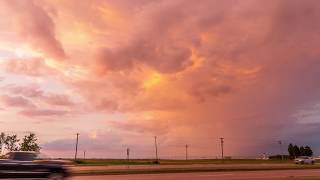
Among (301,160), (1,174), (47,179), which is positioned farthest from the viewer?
(301,160)

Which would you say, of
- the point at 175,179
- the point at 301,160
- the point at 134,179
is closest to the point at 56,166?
the point at 134,179

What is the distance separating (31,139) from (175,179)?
9227cm

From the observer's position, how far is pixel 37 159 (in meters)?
26.1

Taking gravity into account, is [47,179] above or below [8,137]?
below

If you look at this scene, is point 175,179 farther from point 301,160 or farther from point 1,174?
point 301,160

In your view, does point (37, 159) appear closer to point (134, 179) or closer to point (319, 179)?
point (134, 179)

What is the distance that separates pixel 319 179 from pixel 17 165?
21961 mm

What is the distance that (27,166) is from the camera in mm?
25688

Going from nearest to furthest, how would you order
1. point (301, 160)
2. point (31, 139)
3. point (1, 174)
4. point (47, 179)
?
point (1, 174)
point (47, 179)
point (301, 160)
point (31, 139)

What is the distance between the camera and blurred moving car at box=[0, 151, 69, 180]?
25328 mm

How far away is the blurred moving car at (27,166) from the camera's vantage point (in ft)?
83.1

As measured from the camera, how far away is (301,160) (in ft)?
336

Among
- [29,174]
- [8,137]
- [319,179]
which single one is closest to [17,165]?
[29,174]

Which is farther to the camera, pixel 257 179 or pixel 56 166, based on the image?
pixel 257 179
